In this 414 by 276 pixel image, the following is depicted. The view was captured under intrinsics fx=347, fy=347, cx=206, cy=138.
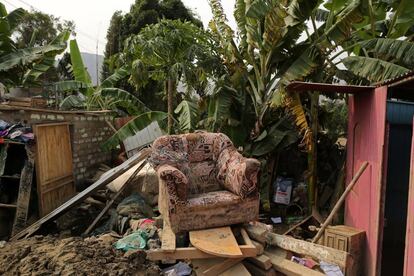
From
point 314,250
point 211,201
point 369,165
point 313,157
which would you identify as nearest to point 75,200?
point 211,201

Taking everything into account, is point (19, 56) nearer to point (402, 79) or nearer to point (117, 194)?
point (117, 194)

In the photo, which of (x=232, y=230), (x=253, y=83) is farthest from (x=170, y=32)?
(x=232, y=230)

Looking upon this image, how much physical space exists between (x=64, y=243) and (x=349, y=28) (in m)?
4.93

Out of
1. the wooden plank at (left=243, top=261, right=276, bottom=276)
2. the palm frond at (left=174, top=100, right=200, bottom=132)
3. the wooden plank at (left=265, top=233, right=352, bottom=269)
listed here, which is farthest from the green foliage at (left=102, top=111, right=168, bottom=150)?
the wooden plank at (left=243, top=261, right=276, bottom=276)

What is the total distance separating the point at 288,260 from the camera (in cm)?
365

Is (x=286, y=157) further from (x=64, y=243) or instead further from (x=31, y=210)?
(x=31, y=210)

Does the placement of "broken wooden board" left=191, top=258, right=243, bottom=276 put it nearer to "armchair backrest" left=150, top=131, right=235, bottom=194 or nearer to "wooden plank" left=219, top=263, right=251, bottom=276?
"wooden plank" left=219, top=263, right=251, bottom=276

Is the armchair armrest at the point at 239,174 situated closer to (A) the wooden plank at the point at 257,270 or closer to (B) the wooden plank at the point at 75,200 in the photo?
(A) the wooden plank at the point at 257,270

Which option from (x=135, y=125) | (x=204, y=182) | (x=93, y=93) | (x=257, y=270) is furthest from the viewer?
(x=93, y=93)

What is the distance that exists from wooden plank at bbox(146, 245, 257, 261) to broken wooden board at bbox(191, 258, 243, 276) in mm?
78

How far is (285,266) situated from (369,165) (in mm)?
1585

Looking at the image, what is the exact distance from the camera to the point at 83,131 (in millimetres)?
7637

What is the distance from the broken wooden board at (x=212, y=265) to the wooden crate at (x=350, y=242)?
1.28 meters

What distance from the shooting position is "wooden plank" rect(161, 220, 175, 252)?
348cm
